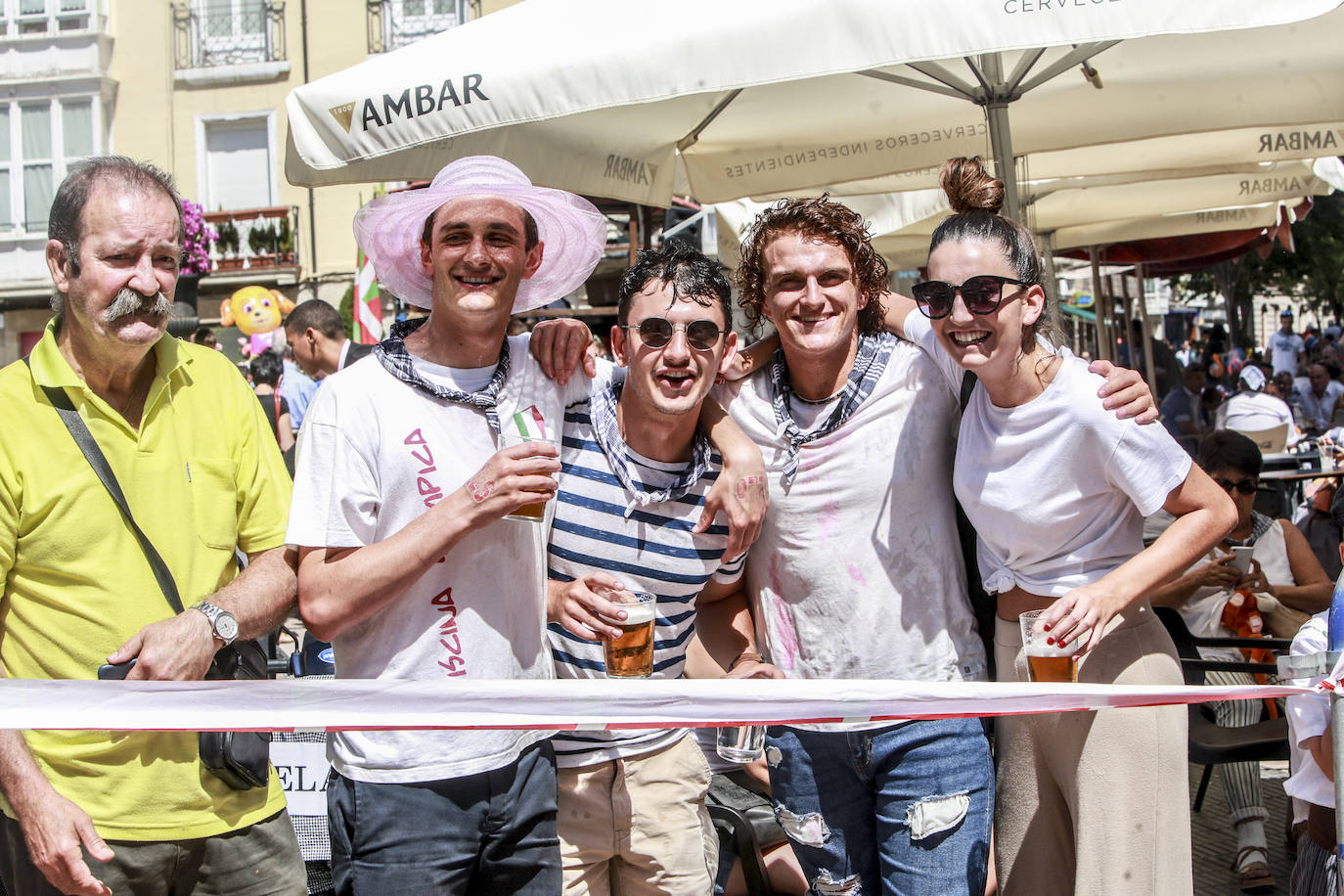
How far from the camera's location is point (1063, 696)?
2.35m

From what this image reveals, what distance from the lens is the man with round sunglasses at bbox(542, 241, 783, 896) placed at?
2779mm

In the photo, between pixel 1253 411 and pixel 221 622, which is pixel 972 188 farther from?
pixel 1253 411

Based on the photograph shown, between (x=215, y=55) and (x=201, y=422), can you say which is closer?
(x=201, y=422)

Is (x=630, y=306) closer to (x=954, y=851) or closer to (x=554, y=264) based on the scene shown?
(x=554, y=264)

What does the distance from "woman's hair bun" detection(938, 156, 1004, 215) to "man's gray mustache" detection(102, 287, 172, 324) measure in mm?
1852

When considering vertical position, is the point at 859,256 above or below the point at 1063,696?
above


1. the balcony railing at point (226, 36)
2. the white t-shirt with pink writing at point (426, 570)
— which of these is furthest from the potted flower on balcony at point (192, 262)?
the balcony railing at point (226, 36)

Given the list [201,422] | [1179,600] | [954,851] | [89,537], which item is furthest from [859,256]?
[1179,600]

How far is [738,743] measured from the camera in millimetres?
2586

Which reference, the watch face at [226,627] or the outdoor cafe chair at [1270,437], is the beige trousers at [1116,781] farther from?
the outdoor cafe chair at [1270,437]

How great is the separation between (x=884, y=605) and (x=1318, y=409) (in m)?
14.6

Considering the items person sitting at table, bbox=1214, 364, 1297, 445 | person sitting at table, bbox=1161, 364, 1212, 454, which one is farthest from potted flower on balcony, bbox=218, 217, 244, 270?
person sitting at table, bbox=1214, 364, 1297, 445

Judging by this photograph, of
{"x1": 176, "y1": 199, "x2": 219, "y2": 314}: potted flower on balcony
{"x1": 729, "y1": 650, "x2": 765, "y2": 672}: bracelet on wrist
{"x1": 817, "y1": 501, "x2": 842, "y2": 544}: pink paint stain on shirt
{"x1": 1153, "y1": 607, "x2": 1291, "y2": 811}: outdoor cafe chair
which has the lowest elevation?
{"x1": 1153, "y1": 607, "x2": 1291, "y2": 811}: outdoor cafe chair

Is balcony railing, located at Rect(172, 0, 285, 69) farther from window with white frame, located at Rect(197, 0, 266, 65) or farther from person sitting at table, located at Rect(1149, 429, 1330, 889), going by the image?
person sitting at table, located at Rect(1149, 429, 1330, 889)
